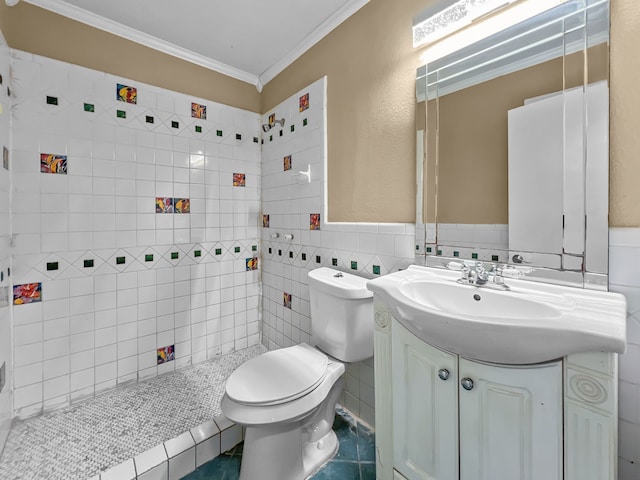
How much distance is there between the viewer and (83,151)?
5.30ft

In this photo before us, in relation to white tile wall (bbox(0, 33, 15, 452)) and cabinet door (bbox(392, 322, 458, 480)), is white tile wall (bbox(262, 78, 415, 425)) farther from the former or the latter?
white tile wall (bbox(0, 33, 15, 452))

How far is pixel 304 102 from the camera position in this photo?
1.83 m

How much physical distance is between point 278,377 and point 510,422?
0.81 m

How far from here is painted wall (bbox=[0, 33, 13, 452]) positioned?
1.31m

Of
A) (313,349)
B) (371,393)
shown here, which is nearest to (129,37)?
(313,349)

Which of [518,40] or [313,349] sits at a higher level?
[518,40]

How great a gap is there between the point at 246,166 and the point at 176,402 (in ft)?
5.51

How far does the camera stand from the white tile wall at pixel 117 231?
58.6 inches

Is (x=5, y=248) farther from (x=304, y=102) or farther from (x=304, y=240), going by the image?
(x=304, y=102)

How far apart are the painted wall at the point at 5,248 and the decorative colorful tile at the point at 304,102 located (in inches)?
58.4

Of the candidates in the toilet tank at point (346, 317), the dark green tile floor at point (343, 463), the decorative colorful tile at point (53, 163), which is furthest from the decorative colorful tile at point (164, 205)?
the dark green tile floor at point (343, 463)

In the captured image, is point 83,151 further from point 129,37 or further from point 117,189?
point 129,37

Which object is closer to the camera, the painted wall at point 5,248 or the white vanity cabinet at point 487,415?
the white vanity cabinet at point 487,415

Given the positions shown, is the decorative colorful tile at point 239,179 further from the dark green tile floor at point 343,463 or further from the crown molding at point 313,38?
the dark green tile floor at point 343,463
